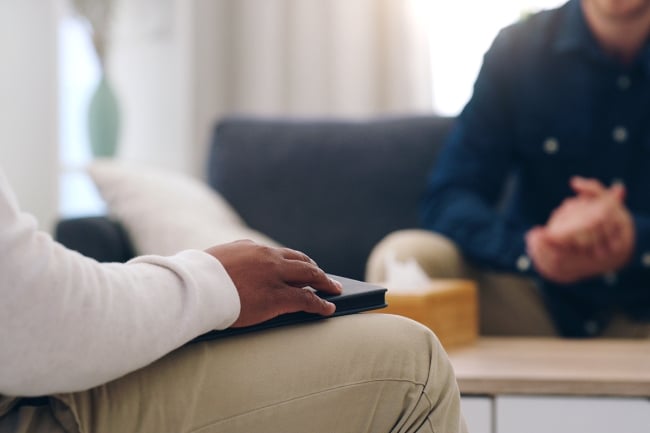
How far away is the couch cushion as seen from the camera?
78.4 inches

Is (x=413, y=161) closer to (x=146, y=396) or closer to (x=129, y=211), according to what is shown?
(x=129, y=211)

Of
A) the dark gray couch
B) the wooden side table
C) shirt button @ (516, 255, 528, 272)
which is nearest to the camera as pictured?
the wooden side table

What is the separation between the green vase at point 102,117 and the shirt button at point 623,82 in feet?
5.08

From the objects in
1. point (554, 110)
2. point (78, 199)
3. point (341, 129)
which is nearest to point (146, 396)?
point (554, 110)

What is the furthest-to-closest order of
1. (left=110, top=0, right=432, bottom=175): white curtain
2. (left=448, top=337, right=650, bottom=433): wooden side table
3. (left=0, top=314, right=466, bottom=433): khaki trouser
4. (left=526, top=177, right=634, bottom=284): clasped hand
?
(left=110, top=0, right=432, bottom=175): white curtain < (left=526, top=177, right=634, bottom=284): clasped hand < (left=448, top=337, right=650, bottom=433): wooden side table < (left=0, top=314, right=466, bottom=433): khaki trouser


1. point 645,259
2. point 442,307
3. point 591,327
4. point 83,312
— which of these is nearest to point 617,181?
point 645,259

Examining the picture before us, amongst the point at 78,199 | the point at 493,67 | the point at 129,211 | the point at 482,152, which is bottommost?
the point at 78,199

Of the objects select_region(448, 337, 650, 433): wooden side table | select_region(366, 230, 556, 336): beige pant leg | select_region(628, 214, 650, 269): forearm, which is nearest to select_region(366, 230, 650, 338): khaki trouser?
select_region(366, 230, 556, 336): beige pant leg

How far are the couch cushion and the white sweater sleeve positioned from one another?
1.33 m

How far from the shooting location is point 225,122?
2.14 metres

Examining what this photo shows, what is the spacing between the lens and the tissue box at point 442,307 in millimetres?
→ 1331

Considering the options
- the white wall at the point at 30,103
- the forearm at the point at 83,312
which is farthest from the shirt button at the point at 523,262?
the white wall at the point at 30,103

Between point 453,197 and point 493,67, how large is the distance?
31 cm

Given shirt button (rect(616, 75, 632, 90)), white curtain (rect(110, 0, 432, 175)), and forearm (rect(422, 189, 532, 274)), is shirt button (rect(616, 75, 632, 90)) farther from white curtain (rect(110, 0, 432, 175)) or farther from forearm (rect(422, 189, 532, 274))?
white curtain (rect(110, 0, 432, 175))
